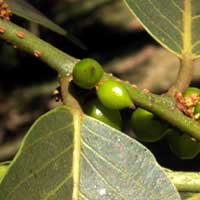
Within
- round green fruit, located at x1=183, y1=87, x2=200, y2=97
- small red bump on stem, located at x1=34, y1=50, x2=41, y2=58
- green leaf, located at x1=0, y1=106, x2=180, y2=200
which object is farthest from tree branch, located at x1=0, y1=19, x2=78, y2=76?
round green fruit, located at x1=183, y1=87, x2=200, y2=97

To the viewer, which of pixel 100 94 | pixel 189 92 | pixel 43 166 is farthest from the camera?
pixel 189 92

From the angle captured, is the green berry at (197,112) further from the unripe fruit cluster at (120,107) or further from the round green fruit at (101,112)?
the round green fruit at (101,112)

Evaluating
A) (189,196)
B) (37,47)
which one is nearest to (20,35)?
(37,47)

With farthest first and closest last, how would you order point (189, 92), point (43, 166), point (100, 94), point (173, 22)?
point (173, 22), point (189, 92), point (100, 94), point (43, 166)

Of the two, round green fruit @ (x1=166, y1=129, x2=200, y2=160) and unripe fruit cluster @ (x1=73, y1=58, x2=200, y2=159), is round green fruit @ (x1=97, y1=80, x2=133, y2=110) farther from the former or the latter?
round green fruit @ (x1=166, y1=129, x2=200, y2=160)

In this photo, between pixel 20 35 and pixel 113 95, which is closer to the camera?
pixel 113 95

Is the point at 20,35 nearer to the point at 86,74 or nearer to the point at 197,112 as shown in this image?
the point at 86,74

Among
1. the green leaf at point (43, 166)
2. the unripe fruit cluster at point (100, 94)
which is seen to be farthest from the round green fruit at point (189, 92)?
the green leaf at point (43, 166)
